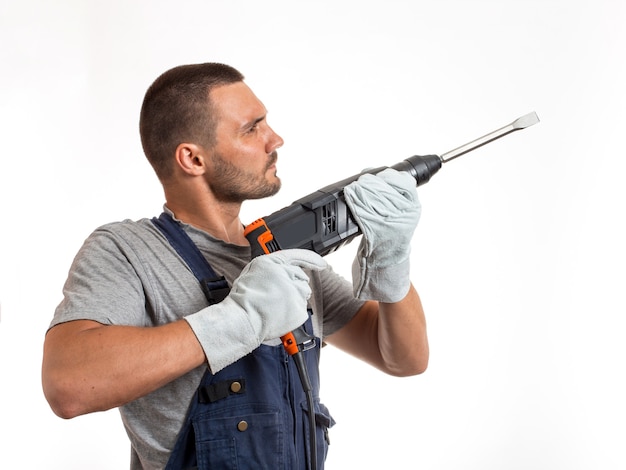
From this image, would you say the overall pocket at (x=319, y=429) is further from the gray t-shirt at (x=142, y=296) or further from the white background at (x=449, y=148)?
the white background at (x=449, y=148)

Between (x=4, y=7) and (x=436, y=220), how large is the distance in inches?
64.7

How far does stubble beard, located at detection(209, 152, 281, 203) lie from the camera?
156cm

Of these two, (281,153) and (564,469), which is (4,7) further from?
(564,469)

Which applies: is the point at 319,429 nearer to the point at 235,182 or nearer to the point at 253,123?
the point at 235,182

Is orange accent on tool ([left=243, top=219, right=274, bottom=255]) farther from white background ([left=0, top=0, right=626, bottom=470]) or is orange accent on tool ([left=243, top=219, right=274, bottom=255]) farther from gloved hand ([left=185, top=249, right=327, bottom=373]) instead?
white background ([left=0, top=0, right=626, bottom=470])

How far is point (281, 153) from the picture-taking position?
2648 mm

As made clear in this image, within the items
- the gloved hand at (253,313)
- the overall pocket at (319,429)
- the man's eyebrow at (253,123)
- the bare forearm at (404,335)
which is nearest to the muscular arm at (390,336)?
the bare forearm at (404,335)

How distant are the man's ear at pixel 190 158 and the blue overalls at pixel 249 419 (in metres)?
0.21

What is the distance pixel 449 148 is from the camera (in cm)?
265

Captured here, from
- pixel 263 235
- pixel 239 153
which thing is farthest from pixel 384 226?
pixel 239 153

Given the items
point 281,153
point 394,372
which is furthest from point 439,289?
point 394,372

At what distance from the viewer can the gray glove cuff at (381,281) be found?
4.94ft

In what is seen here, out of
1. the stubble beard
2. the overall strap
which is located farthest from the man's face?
the overall strap

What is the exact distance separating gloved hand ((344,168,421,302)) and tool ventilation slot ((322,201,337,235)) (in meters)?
0.03
